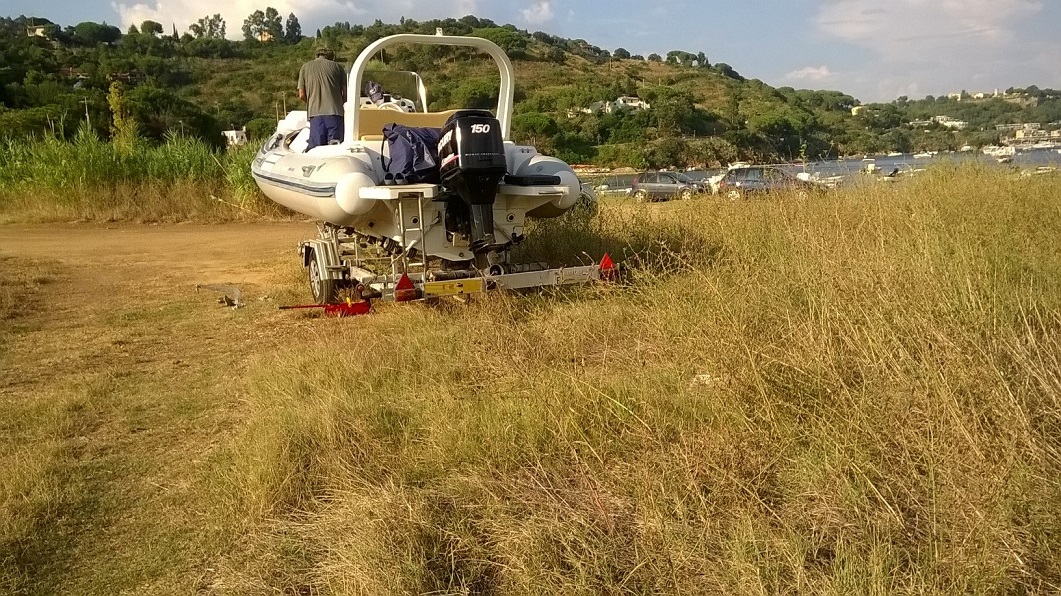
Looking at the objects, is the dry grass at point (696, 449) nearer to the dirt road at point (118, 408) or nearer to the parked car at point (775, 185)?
the dirt road at point (118, 408)

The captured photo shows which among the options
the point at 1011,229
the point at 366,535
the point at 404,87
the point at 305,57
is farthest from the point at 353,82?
the point at 305,57

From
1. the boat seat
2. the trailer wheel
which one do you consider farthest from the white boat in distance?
the trailer wheel

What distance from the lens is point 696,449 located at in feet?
10.5

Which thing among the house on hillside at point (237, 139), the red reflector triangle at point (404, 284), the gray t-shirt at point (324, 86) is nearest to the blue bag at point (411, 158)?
the red reflector triangle at point (404, 284)

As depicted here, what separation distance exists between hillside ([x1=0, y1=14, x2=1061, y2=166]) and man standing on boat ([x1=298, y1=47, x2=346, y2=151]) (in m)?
3.00

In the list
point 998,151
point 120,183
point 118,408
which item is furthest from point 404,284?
point 120,183

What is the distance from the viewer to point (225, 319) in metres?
7.20

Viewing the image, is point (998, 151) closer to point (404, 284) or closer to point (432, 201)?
point (432, 201)

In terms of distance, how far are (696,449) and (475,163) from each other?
3.21 metres

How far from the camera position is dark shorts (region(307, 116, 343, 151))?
7.51 metres

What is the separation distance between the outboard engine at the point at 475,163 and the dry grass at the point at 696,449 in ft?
4.00

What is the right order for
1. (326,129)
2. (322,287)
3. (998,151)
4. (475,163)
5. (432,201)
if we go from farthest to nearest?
(998,151) < (326,129) < (322,287) < (432,201) < (475,163)

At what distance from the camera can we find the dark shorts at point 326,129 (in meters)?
7.51

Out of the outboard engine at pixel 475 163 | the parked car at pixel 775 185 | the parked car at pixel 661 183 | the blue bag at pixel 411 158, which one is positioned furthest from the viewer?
the parked car at pixel 661 183
